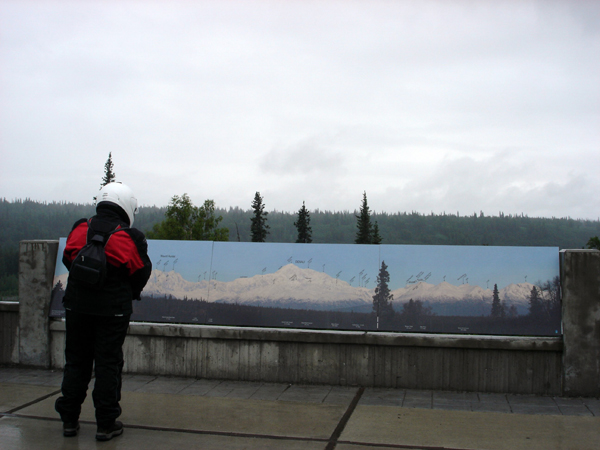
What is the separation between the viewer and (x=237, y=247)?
6789mm

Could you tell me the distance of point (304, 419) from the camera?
468 centimetres

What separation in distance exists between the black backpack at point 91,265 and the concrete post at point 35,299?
3114 millimetres

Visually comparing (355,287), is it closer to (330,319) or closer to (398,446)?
(330,319)

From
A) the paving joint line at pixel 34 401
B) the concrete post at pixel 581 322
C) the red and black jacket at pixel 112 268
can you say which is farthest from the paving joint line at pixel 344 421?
the paving joint line at pixel 34 401

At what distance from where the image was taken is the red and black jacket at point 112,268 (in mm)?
4102

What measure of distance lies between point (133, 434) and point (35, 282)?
3.38 metres

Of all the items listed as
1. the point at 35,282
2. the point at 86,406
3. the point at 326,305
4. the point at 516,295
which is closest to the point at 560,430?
the point at 516,295

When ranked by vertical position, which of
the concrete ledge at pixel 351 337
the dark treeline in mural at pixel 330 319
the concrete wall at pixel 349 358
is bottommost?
the concrete wall at pixel 349 358

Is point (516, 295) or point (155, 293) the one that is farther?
point (155, 293)

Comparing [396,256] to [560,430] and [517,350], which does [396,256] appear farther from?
[560,430]

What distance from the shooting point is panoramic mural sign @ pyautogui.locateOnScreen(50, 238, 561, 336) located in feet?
19.0

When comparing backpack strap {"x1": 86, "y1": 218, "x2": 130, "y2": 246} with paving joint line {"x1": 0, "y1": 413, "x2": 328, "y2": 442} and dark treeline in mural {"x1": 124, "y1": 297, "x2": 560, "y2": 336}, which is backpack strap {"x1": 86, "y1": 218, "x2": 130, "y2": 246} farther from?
dark treeline in mural {"x1": 124, "y1": 297, "x2": 560, "y2": 336}

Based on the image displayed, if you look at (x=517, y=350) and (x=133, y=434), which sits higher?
(x=517, y=350)

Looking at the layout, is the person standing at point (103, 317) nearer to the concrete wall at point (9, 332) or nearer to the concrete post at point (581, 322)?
the concrete wall at point (9, 332)
